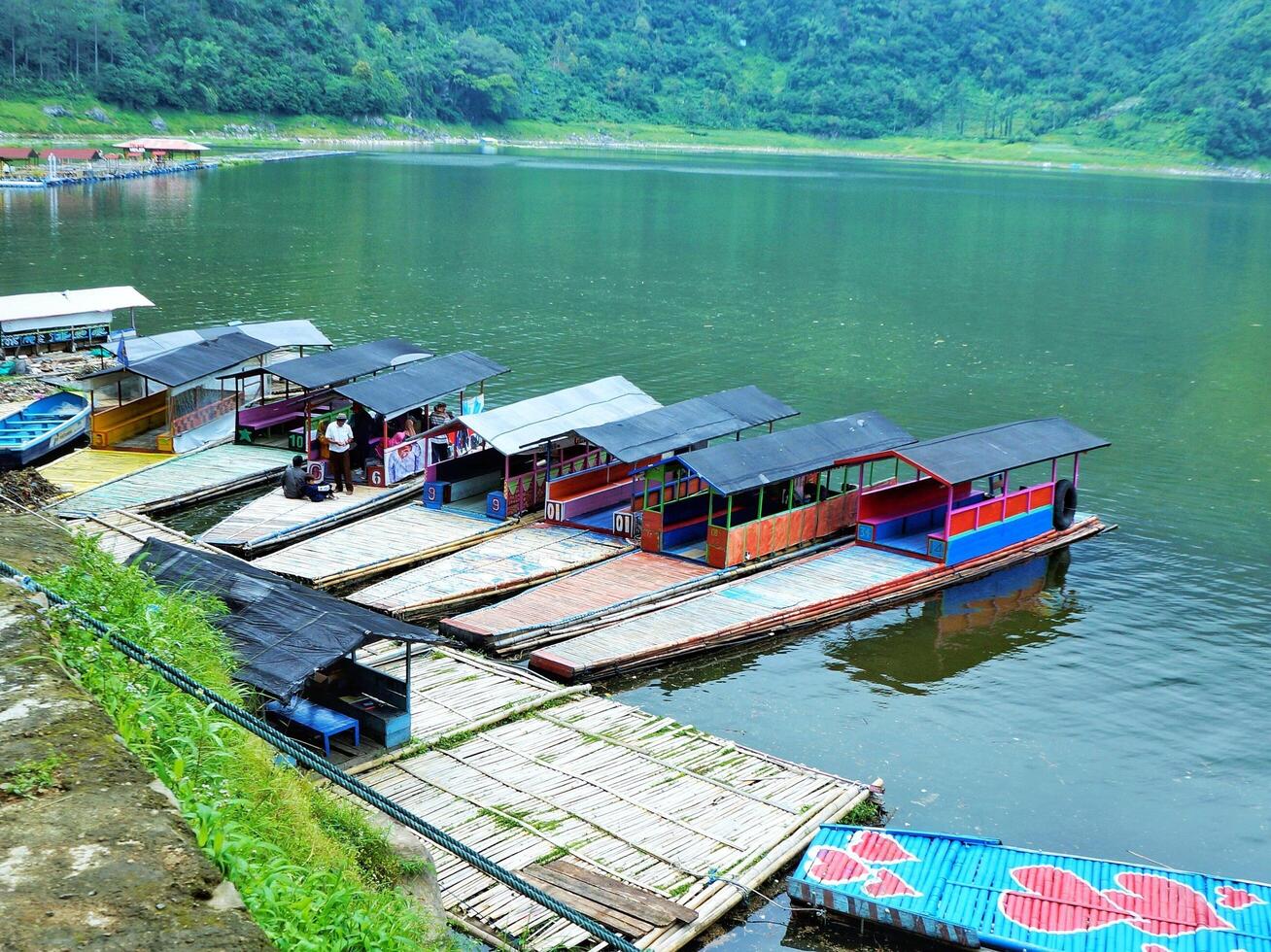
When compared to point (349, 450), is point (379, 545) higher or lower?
lower

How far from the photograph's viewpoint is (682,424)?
1256 inches

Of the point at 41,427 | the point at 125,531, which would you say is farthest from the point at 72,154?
the point at 125,531

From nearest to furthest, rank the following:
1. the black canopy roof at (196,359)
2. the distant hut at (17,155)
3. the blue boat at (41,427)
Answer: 1. the blue boat at (41,427)
2. the black canopy roof at (196,359)
3. the distant hut at (17,155)

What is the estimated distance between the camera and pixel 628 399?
34.3 meters

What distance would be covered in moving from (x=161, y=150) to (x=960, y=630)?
138 metres

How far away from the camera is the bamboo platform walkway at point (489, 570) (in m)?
25.5

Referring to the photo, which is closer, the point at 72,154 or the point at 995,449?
the point at 995,449

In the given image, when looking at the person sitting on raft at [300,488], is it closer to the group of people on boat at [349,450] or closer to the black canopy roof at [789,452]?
the group of people on boat at [349,450]

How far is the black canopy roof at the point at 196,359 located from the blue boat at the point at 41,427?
1384mm

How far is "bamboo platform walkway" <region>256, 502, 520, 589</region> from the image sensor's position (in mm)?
26812

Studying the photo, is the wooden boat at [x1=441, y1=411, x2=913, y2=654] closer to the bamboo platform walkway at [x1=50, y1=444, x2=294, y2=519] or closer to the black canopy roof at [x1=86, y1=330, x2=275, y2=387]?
the bamboo platform walkway at [x1=50, y1=444, x2=294, y2=519]

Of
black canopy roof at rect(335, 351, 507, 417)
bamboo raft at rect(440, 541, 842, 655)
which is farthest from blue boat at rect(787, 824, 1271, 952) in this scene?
black canopy roof at rect(335, 351, 507, 417)

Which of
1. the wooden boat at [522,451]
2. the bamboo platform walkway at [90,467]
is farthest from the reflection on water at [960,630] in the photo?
the bamboo platform walkway at [90,467]

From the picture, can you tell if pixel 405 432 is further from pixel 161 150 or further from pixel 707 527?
pixel 161 150
